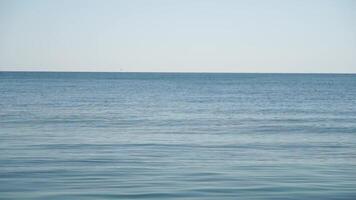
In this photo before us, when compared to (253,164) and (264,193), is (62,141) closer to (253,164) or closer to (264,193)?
(253,164)

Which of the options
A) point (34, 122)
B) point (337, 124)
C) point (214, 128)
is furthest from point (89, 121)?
point (337, 124)

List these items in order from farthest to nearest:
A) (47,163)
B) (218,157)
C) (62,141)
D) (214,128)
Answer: (214,128) → (62,141) → (218,157) → (47,163)

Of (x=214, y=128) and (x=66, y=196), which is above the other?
(x=214, y=128)

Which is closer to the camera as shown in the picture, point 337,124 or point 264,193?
point 264,193

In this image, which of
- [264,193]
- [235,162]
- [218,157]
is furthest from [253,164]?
[264,193]

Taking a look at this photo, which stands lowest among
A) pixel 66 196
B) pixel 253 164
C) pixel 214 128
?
pixel 66 196

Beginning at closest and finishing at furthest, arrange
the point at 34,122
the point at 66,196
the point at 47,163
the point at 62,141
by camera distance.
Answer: the point at 66,196, the point at 47,163, the point at 62,141, the point at 34,122

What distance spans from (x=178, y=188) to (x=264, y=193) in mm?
2158

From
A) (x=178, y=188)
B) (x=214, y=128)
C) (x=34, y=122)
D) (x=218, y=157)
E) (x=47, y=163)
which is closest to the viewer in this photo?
(x=178, y=188)

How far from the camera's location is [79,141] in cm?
2200

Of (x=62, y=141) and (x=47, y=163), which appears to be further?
(x=62, y=141)

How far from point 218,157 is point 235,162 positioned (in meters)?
1.20

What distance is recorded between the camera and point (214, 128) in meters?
28.7

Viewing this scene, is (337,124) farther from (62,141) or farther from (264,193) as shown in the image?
(264,193)
